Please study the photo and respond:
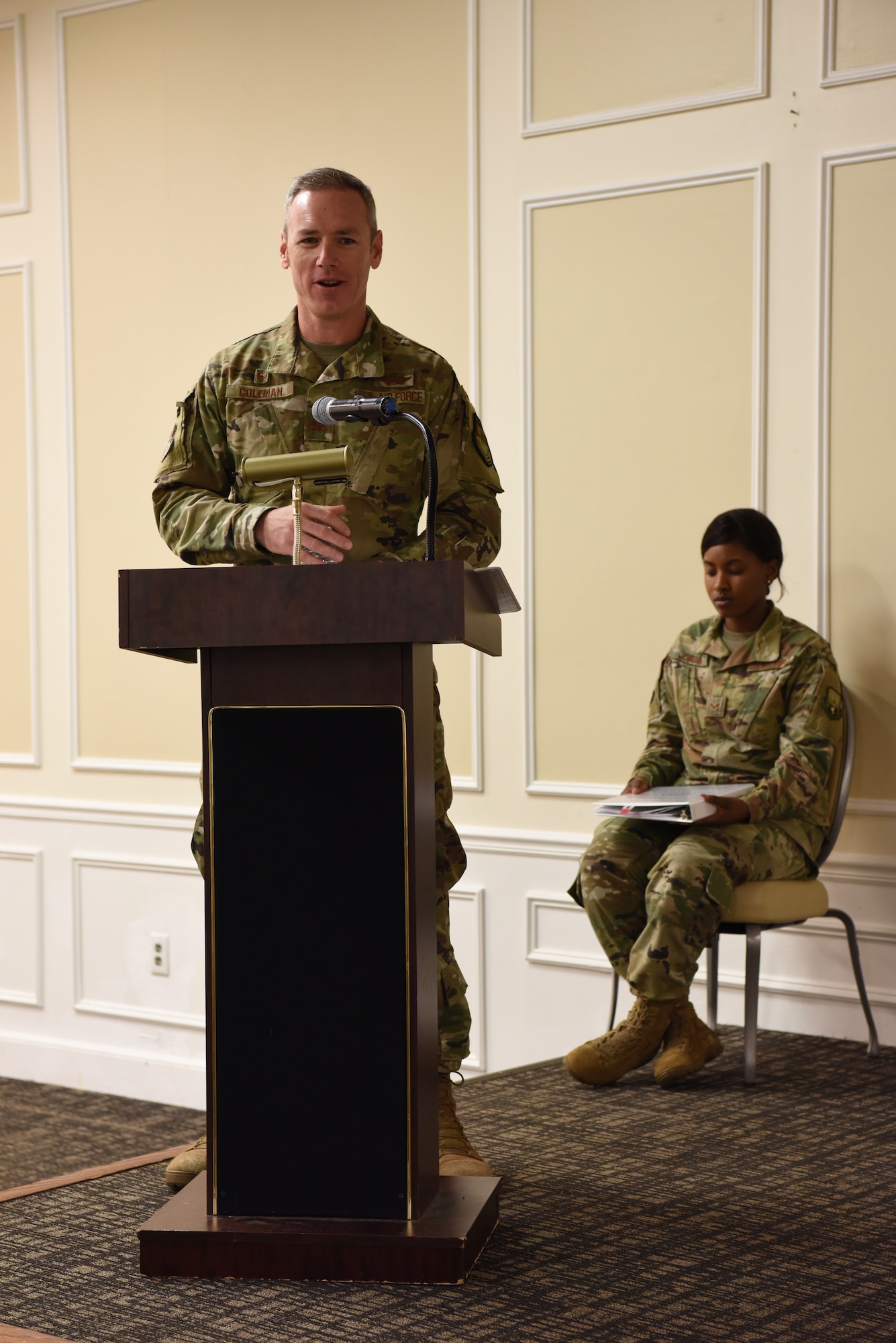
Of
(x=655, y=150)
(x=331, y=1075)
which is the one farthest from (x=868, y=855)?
(x=331, y=1075)

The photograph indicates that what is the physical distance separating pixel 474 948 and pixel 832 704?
1515 mm

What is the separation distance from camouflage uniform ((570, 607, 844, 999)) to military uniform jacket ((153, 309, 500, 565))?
121 centimetres

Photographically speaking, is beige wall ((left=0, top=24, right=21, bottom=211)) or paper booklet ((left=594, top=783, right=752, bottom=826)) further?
beige wall ((left=0, top=24, right=21, bottom=211))

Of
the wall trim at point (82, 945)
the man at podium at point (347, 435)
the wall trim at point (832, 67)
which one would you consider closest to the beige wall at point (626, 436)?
the wall trim at point (832, 67)

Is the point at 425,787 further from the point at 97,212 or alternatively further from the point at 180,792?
the point at 97,212

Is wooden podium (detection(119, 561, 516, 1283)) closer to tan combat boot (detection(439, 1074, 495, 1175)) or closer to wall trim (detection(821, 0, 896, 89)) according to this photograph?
tan combat boot (detection(439, 1074, 495, 1175))

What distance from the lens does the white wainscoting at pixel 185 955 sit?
381cm

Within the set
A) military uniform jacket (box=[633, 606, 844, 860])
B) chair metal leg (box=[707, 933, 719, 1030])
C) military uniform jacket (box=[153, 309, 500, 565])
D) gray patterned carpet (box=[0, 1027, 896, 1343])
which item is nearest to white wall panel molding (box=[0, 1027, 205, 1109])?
chair metal leg (box=[707, 933, 719, 1030])

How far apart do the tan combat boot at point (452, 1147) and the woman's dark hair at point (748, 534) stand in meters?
1.71

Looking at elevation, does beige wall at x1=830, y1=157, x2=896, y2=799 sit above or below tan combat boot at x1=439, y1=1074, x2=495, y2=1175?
above

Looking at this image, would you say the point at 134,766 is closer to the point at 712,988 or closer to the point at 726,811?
the point at 712,988

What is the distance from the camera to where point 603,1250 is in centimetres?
196

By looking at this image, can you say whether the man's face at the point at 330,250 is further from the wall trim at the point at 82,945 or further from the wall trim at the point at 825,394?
the wall trim at the point at 82,945

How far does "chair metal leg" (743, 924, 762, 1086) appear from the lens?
10.3 ft
